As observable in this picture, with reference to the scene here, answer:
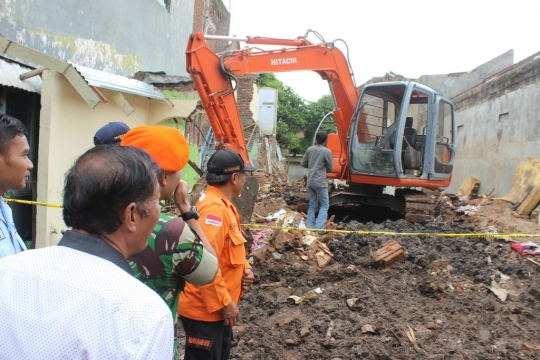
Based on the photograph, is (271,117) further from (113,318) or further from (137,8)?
(113,318)

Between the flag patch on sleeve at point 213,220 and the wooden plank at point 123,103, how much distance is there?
4.59 metres

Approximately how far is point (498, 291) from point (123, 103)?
571cm

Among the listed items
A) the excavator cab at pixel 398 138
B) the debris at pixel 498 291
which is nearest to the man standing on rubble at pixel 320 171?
the excavator cab at pixel 398 138

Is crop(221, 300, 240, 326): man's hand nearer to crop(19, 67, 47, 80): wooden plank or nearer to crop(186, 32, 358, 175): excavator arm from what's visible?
crop(19, 67, 47, 80): wooden plank

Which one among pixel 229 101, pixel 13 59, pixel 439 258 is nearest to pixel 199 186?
pixel 229 101

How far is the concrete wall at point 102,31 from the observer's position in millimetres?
6285

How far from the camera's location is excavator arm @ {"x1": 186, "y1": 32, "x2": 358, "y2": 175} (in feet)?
23.6

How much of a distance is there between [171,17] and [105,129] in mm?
11067

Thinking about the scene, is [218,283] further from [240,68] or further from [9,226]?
[240,68]

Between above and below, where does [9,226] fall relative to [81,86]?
below

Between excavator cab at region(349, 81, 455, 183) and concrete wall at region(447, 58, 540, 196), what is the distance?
156 inches

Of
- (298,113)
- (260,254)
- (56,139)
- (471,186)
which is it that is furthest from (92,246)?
(298,113)

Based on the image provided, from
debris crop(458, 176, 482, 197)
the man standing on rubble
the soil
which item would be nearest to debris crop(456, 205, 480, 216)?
the soil

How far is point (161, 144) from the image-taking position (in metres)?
1.82
